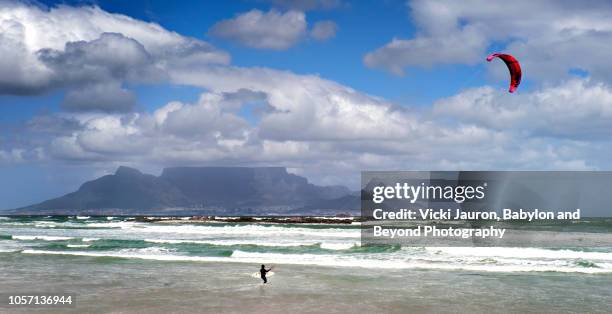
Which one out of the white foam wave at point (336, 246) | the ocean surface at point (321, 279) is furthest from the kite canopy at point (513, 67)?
the white foam wave at point (336, 246)

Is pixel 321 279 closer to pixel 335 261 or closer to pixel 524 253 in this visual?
pixel 335 261

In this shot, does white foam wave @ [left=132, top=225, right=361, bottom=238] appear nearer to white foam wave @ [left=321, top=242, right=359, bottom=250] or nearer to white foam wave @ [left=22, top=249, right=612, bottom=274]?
white foam wave @ [left=321, top=242, right=359, bottom=250]

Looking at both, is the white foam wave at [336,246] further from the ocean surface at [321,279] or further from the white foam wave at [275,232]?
the white foam wave at [275,232]

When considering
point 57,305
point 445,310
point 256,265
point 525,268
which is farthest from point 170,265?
point 525,268

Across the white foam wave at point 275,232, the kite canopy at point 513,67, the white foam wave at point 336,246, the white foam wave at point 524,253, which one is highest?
the kite canopy at point 513,67

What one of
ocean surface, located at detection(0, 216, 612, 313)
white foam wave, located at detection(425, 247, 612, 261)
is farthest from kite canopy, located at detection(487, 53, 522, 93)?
white foam wave, located at detection(425, 247, 612, 261)

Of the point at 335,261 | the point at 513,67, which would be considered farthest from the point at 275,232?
the point at 513,67

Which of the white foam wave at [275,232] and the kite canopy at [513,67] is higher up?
the kite canopy at [513,67]

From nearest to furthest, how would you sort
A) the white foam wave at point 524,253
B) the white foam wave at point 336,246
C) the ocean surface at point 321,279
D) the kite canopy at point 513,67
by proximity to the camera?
the ocean surface at point 321,279
the kite canopy at point 513,67
the white foam wave at point 524,253
the white foam wave at point 336,246

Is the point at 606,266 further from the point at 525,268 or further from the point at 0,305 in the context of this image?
the point at 0,305

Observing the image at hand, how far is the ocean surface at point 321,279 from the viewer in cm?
1523

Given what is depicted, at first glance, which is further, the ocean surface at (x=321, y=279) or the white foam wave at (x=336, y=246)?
the white foam wave at (x=336, y=246)

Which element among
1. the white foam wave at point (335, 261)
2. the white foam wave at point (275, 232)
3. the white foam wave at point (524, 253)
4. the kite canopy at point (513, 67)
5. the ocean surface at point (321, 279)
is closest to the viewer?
the ocean surface at point (321, 279)

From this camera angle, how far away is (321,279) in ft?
65.8
